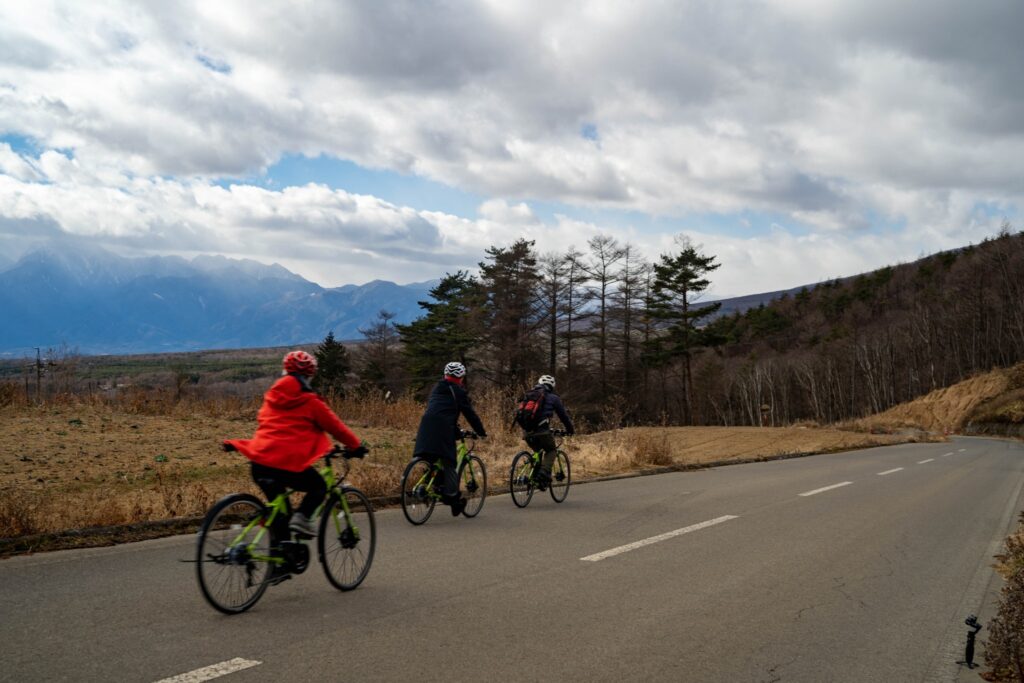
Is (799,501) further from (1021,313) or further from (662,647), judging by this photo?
(1021,313)

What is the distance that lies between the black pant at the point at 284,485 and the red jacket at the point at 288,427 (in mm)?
62

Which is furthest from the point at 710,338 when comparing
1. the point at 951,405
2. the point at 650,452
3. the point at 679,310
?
the point at 650,452

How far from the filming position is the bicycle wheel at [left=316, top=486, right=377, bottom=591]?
591cm

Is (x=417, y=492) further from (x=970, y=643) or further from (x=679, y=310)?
(x=679, y=310)

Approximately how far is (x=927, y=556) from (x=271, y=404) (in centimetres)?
741

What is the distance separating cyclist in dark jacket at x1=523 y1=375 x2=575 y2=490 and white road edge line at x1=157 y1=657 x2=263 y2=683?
7.26m

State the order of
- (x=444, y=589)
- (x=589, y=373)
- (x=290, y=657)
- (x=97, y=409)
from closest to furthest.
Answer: (x=290, y=657) → (x=444, y=589) → (x=97, y=409) → (x=589, y=373)

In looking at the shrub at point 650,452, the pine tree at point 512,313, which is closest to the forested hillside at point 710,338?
the pine tree at point 512,313

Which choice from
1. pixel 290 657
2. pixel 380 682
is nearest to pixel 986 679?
pixel 380 682

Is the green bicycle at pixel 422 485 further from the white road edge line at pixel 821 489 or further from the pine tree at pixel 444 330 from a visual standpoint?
the pine tree at pixel 444 330

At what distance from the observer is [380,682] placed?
400 cm

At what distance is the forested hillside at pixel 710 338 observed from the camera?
183ft

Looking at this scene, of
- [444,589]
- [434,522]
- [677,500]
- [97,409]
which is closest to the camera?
[444,589]

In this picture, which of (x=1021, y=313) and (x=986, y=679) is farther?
(x=1021, y=313)
